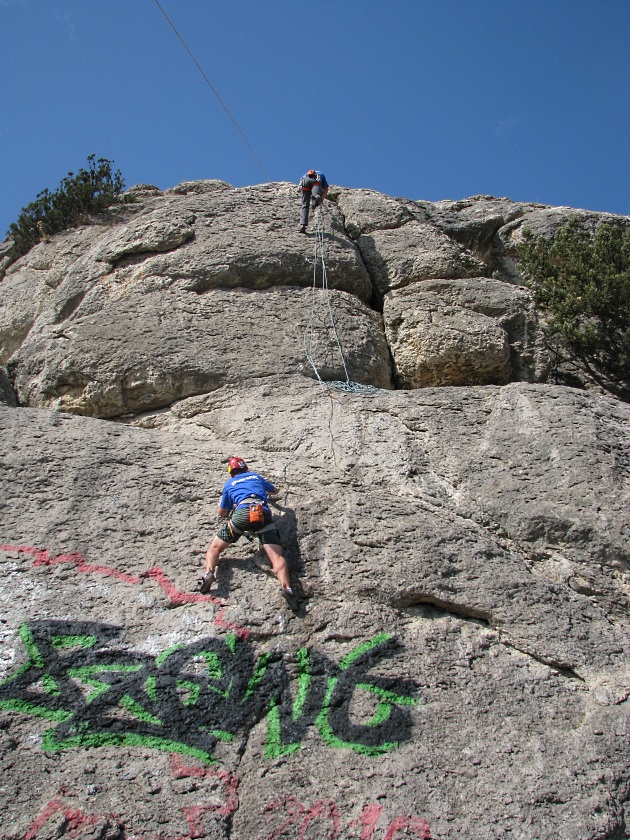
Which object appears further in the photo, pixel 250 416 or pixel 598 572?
pixel 250 416

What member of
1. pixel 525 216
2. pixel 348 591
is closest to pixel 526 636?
pixel 348 591

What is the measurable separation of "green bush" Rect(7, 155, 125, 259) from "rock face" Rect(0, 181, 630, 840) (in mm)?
3023

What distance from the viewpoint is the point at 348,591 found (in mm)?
4961

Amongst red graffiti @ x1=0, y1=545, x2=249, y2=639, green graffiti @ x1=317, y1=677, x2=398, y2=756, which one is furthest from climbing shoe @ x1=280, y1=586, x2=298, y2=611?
green graffiti @ x1=317, y1=677, x2=398, y2=756

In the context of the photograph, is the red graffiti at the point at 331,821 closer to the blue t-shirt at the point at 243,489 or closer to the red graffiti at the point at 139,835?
the red graffiti at the point at 139,835

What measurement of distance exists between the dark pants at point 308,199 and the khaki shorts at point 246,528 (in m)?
4.98

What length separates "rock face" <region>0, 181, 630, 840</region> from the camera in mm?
4027

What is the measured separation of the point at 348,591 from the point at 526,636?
1225mm

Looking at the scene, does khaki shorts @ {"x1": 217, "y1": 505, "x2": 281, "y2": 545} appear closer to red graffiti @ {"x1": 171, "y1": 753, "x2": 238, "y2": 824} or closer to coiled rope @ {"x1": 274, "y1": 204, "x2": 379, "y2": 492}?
coiled rope @ {"x1": 274, "y1": 204, "x2": 379, "y2": 492}

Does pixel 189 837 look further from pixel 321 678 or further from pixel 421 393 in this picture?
pixel 421 393

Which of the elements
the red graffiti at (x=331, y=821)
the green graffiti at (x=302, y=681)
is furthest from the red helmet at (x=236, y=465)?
the red graffiti at (x=331, y=821)

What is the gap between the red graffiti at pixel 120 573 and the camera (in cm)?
488

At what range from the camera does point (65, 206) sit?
426 inches

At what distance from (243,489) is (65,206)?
7.41 meters
